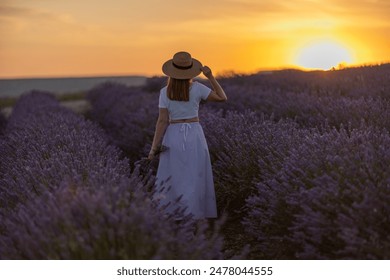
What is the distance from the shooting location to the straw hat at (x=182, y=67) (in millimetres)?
4328

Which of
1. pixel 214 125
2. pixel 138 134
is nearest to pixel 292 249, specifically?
pixel 214 125

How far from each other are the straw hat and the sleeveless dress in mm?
162

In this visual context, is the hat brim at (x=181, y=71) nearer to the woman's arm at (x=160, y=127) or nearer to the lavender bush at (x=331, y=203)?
the woman's arm at (x=160, y=127)

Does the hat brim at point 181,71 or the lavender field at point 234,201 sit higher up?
the hat brim at point 181,71

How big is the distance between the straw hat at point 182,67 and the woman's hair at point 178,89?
74 mm

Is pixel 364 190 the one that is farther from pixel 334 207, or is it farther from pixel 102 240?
pixel 102 240

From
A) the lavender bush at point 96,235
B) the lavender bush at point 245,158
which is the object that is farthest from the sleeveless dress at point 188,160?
the lavender bush at point 96,235

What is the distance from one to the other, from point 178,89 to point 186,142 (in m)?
0.42

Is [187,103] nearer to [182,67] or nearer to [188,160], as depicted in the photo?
[182,67]

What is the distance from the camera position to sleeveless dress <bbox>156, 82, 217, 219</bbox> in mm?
4500

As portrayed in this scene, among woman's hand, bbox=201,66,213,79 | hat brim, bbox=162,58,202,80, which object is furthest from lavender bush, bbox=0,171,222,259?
woman's hand, bbox=201,66,213,79

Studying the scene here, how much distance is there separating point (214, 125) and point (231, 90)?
12.6ft

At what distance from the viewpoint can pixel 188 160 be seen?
4590mm

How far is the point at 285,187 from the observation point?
3.81 metres
